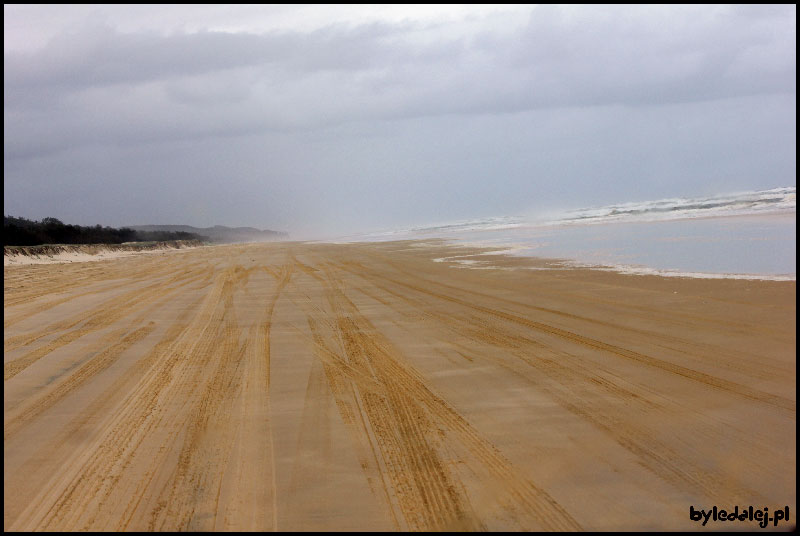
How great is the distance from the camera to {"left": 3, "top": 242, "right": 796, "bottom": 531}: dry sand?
311 cm

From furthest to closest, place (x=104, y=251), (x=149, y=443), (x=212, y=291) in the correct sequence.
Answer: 1. (x=104, y=251)
2. (x=212, y=291)
3. (x=149, y=443)


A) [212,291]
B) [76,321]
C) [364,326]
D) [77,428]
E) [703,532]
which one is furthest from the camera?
[212,291]

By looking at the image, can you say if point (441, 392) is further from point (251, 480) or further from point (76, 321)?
point (76, 321)

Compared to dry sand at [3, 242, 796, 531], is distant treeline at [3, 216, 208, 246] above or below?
above

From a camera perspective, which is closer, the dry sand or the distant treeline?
the dry sand

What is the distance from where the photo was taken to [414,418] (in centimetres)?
446

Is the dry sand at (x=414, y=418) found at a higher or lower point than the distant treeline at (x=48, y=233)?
lower

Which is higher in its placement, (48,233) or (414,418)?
(48,233)

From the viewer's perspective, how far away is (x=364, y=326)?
27.9ft

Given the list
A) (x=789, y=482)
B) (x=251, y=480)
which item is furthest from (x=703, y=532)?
(x=251, y=480)

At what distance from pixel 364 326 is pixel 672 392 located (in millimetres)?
4739

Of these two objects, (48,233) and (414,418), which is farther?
(48,233)

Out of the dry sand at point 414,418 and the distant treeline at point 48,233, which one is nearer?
the dry sand at point 414,418

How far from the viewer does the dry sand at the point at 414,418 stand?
311cm
